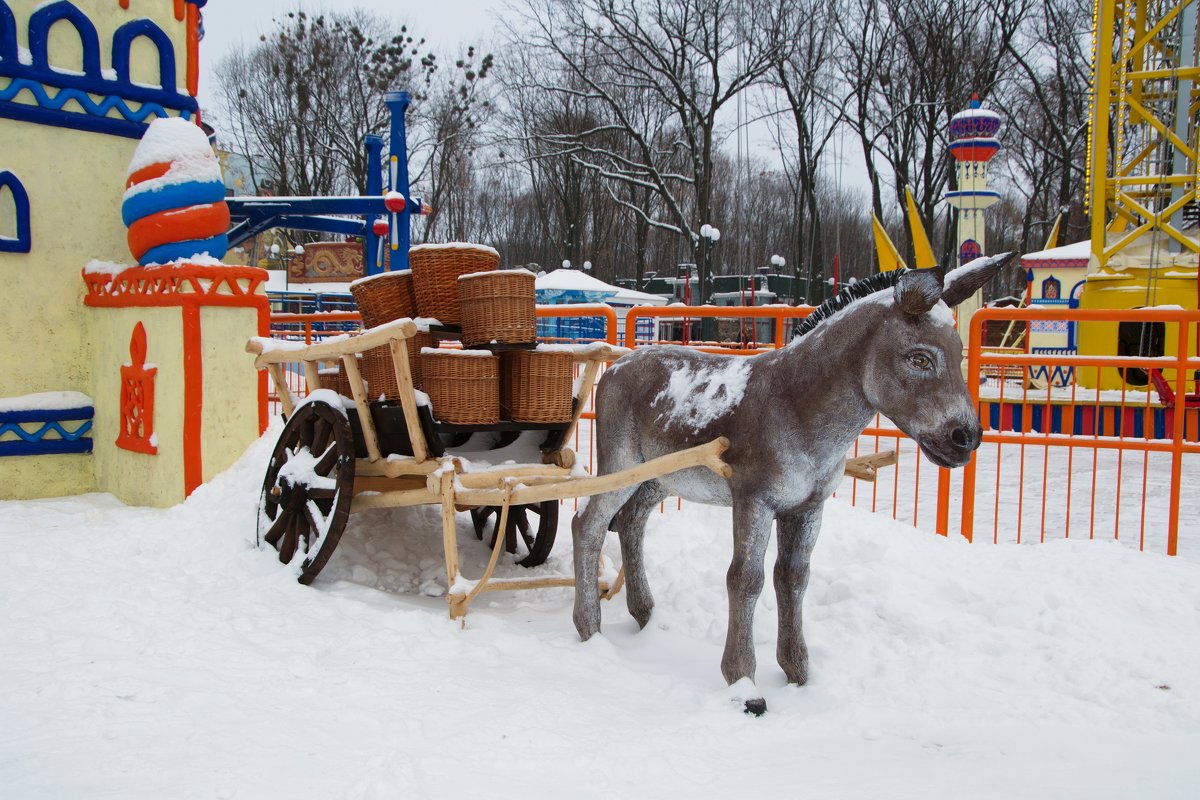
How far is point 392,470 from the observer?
16.2ft

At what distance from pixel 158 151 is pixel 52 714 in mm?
4614

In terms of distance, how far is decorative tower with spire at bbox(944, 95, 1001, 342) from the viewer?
735 inches

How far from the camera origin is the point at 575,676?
13.0 ft

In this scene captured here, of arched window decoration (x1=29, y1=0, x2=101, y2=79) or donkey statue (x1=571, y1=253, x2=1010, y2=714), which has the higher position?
arched window decoration (x1=29, y1=0, x2=101, y2=79)

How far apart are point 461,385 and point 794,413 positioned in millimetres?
1835

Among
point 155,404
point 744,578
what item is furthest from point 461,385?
point 155,404

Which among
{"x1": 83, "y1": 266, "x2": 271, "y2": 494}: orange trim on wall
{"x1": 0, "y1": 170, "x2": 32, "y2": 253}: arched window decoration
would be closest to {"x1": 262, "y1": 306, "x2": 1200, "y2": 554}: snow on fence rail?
{"x1": 83, "y1": 266, "x2": 271, "y2": 494}: orange trim on wall

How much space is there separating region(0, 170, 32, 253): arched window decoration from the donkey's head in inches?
250

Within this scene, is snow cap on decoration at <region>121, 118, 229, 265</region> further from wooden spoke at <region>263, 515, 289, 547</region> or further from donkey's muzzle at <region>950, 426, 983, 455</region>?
donkey's muzzle at <region>950, 426, 983, 455</region>

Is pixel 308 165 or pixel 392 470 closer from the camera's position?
pixel 392 470

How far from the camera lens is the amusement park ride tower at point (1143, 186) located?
14164 millimetres

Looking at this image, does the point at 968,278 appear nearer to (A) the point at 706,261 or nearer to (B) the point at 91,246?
(B) the point at 91,246

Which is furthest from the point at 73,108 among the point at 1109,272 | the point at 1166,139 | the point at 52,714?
the point at 1166,139

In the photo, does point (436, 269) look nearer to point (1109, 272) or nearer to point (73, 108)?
point (73, 108)
